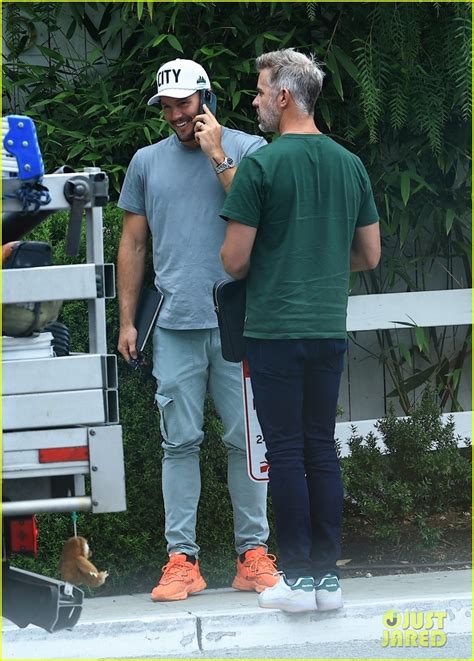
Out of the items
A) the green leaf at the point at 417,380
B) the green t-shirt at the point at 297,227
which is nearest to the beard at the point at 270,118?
the green t-shirt at the point at 297,227

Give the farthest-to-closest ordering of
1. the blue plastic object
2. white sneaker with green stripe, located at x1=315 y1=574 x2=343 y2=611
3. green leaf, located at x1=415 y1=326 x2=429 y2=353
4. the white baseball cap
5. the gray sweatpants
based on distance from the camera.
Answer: green leaf, located at x1=415 y1=326 x2=429 y2=353, the gray sweatpants, the white baseball cap, white sneaker with green stripe, located at x1=315 y1=574 x2=343 y2=611, the blue plastic object

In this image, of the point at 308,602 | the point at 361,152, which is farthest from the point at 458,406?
the point at 308,602

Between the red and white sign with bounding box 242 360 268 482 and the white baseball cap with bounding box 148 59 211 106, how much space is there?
1228mm

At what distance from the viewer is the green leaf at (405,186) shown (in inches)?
263

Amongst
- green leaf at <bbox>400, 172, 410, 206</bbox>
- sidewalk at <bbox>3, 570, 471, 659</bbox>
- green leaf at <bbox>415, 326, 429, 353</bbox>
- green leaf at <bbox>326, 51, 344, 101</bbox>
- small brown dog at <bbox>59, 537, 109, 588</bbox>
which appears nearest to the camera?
small brown dog at <bbox>59, 537, 109, 588</bbox>

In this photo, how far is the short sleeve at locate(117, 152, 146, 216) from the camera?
18.1 feet

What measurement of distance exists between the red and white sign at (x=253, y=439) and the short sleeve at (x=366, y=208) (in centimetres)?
75

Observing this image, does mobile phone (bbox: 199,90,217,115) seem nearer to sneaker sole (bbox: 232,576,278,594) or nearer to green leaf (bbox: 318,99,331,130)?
green leaf (bbox: 318,99,331,130)

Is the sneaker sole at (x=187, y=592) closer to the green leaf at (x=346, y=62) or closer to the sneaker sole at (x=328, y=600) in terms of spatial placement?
the sneaker sole at (x=328, y=600)

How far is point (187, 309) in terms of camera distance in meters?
5.38

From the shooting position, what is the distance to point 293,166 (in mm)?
4688

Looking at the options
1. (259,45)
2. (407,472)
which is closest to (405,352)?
(407,472)

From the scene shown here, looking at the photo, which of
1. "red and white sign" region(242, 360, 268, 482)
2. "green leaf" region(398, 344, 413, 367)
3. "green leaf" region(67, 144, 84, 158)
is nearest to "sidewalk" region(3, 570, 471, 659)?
"red and white sign" region(242, 360, 268, 482)

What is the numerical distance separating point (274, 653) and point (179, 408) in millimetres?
1159
